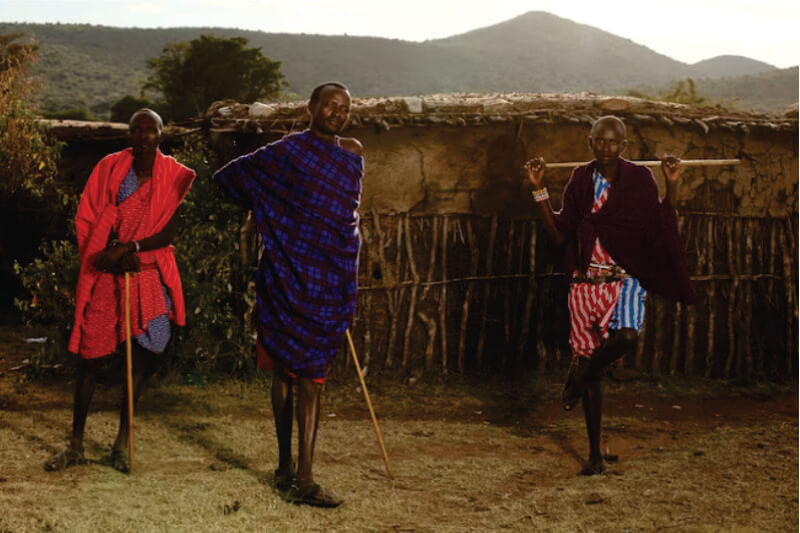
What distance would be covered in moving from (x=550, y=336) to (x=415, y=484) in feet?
9.84

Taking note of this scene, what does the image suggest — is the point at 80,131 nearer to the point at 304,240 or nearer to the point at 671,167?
the point at 304,240

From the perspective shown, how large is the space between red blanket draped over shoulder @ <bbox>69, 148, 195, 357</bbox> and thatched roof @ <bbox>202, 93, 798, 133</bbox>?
2.30m

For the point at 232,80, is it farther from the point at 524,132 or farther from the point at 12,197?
the point at 524,132

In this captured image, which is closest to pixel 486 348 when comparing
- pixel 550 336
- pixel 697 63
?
pixel 550 336

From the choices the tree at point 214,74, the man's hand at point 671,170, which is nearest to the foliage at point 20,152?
the man's hand at point 671,170

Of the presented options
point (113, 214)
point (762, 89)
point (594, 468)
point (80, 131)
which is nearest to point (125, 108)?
point (80, 131)

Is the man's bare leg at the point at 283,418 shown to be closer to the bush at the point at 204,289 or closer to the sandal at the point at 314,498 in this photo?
the sandal at the point at 314,498

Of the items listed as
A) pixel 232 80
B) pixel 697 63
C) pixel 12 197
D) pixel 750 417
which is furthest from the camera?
pixel 697 63

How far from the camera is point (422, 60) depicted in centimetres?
6644

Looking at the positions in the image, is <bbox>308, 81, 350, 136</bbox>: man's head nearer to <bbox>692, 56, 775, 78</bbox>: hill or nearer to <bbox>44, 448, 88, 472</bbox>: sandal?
<bbox>44, 448, 88, 472</bbox>: sandal

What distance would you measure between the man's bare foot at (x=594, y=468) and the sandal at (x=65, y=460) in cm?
273

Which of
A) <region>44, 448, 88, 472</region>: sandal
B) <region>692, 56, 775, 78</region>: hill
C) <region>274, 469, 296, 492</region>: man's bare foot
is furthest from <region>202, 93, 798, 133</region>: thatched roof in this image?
<region>692, 56, 775, 78</region>: hill

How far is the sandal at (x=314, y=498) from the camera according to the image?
13.7ft

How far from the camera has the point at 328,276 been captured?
4258mm
